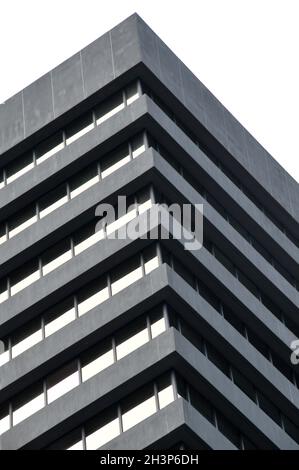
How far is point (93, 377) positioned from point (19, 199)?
42.4ft

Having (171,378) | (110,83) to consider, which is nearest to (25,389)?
(171,378)

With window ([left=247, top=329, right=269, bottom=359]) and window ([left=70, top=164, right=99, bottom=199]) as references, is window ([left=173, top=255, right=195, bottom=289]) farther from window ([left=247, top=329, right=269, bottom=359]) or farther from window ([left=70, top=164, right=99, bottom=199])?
window ([left=70, top=164, right=99, bottom=199])

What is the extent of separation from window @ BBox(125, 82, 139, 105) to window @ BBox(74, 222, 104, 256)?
20.4 ft

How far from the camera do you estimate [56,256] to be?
8831 centimetres

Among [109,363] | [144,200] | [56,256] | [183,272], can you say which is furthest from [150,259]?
[56,256]

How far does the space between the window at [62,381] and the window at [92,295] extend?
8.60 feet

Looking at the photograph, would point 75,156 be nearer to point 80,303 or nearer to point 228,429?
point 80,303

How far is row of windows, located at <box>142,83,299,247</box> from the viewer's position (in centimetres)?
9156

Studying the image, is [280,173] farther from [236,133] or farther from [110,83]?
[110,83]

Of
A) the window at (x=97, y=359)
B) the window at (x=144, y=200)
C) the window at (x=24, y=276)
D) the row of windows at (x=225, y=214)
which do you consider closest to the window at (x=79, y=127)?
the row of windows at (x=225, y=214)

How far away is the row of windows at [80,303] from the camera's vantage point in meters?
84.1

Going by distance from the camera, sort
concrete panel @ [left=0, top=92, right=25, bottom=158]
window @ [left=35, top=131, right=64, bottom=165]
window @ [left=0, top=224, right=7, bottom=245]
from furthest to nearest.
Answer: concrete panel @ [left=0, top=92, right=25, bottom=158]
window @ [left=35, top=131, right=64, bottom=165]
window @ [left=0, top=224, right=7, bottom=245]

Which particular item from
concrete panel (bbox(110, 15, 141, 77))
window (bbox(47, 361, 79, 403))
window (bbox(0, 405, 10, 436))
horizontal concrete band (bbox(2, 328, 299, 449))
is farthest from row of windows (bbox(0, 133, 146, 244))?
horizontal concrete band (bbox(2, 328, 299, 449))
